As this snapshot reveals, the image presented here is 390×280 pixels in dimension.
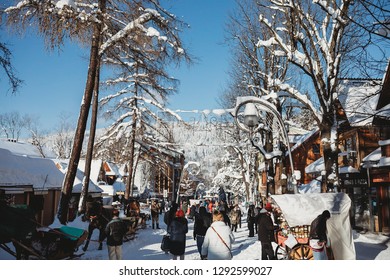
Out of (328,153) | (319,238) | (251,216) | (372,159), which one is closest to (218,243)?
(319,238)

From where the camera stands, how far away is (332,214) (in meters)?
7.65

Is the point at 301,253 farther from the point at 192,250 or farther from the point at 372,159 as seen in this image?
the point at 372,159

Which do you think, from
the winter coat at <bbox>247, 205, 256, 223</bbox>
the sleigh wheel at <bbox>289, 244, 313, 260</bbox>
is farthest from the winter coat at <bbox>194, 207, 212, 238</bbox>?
the winter coat at <bbox>247, 205, 256, 223</bbox>

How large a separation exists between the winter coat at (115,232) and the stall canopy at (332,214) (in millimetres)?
3559

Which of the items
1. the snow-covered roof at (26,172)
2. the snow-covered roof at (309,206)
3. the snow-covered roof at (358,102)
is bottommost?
the snow-covered roof at (309,206)

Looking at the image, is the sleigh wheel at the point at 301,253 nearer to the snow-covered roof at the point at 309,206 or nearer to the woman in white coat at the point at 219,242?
→ the snow-covered roof at the point at 309,206

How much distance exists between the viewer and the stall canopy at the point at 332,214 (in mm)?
7391

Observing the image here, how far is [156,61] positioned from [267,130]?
7888 millimetres

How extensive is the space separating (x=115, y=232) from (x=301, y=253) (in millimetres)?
3917

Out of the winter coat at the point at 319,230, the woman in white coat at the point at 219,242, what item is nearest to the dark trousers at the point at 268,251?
the winter coat at the point at 319,230

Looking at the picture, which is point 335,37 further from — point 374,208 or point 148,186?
point 148,186

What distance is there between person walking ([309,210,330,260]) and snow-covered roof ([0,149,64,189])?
8.29 meters
